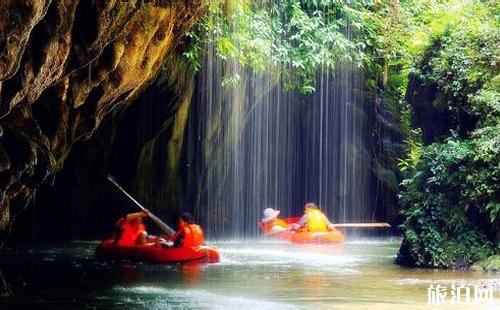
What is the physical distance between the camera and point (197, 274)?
1220 centimetres

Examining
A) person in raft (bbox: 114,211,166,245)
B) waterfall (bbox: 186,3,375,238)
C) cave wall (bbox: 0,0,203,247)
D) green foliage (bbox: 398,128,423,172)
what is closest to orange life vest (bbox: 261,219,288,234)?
waterfall (bbox: 186,3,375,238)

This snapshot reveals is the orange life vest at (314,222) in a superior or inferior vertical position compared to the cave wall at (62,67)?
inferior

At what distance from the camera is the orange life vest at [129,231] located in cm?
1510

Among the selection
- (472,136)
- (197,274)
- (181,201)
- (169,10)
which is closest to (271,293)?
(197,274)

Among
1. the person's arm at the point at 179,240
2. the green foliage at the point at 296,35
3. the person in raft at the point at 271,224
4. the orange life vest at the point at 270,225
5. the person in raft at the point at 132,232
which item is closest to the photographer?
the person's arm at the point at 179,240

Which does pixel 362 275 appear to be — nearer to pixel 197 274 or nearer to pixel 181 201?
pixel 197 274

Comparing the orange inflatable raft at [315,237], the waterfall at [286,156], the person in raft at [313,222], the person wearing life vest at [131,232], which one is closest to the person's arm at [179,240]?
the person wearing life vest at [131,232]

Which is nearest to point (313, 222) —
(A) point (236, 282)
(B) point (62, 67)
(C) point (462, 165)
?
(C) point (462, 165)

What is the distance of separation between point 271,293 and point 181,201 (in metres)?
13.3

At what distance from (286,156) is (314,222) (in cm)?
701

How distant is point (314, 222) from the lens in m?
18.7

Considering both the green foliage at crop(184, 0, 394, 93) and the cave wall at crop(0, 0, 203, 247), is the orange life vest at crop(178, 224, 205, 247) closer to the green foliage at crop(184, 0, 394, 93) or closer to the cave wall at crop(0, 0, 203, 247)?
the cave wall at crop(0, 0, 203, 247)

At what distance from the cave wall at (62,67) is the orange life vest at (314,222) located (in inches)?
278

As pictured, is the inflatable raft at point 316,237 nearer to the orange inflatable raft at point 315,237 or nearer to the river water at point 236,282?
the orange inflatable raft at point 315,237
